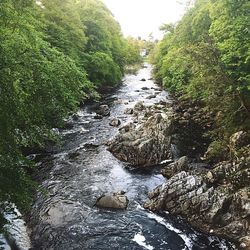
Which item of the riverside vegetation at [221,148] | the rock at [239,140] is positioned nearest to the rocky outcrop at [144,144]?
the riverside vegetation at [221,148]

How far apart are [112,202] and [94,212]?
1.00 metres

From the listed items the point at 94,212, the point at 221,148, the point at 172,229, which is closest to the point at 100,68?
the point at 221,148

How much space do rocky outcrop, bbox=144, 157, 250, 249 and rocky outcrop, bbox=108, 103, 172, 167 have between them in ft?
15.3

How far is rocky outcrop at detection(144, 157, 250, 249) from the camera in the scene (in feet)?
43.0

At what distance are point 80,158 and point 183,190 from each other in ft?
27.3

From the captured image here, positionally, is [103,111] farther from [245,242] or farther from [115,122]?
[245,242]

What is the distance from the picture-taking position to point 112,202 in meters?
15.2

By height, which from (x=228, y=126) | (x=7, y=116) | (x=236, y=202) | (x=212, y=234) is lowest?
(x=212, y=234)

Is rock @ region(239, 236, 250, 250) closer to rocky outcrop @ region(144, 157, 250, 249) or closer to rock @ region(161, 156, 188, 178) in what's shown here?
rocky outcrop @ region(144, 157, 250, 249)

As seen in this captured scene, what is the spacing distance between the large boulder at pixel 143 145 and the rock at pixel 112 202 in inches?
199

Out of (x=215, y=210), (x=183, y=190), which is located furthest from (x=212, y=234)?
(x=183, y=190)

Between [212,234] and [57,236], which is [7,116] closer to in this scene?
[57,236]

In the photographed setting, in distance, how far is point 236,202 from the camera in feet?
45.1

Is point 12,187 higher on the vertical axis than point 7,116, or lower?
lower
